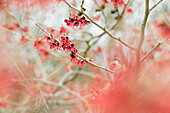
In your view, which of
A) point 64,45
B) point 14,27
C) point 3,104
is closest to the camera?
point 64,45

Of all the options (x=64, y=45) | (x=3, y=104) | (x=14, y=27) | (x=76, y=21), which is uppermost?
(x=14, y=27)

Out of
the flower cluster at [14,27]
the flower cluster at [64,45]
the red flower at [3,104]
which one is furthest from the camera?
the red flower at [3,104]

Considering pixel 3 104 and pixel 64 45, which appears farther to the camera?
pixel 3 104

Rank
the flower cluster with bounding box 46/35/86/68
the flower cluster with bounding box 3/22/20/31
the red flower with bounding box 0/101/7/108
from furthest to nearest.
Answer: the red flower with bounding box 0/101/7/108 < the flower cluster with bounding box 3/22/20/31 < the flower cluster with bounding box 46/35/86/68

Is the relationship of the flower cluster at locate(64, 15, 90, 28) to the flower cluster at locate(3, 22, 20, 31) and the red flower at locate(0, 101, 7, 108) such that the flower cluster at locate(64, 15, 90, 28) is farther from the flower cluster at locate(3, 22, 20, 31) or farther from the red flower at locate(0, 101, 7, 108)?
the red flower at locate(0, 101, 7, 108)

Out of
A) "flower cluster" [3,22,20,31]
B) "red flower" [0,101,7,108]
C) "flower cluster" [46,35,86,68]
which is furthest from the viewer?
"red flower" [0,101,7,108]

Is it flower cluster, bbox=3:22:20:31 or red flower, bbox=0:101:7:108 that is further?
red flower, bbox=0:101:7:108

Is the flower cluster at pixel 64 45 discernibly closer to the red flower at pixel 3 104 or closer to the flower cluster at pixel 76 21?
the flower cluster at pixel 76 21

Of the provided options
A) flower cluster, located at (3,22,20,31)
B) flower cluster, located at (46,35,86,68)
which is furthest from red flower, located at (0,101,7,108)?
flower cluster, located at (46,35,86,68)

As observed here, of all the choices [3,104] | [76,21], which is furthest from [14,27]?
[76,21]

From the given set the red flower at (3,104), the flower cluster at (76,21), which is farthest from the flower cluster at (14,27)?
the flower cluster at (76,21)

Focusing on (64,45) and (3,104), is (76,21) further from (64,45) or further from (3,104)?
(3,104)

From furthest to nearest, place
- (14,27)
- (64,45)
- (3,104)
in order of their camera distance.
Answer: (3,104) < (14,27) < (64,45)

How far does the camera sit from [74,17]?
1058 mm
